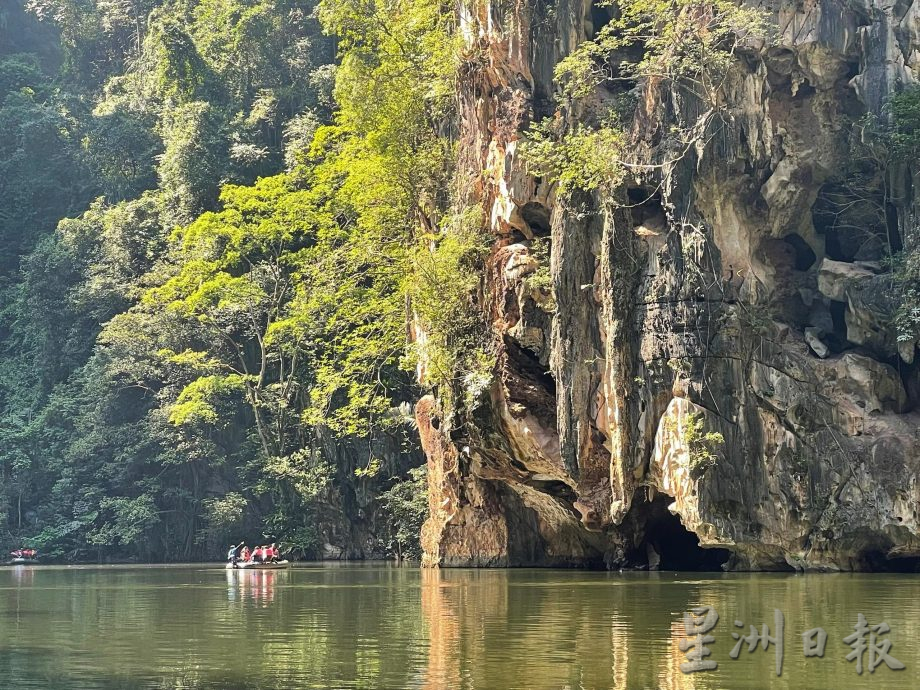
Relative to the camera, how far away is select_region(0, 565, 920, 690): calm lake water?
1059 centimetres

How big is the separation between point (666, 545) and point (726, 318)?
6.30 m

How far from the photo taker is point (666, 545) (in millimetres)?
29031

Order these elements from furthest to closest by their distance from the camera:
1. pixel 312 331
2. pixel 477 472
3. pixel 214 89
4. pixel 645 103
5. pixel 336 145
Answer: pixel 214 89 → pixel 336 145 → pixel 312 331 → pixel 477 472 → pixel 645 103

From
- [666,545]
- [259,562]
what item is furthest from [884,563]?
[259,562]

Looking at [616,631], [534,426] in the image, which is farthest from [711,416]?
[616,631]

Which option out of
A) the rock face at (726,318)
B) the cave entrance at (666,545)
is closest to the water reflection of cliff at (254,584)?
the rock face at (726,318)

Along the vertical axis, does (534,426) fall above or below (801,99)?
below

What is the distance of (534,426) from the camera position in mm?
27844

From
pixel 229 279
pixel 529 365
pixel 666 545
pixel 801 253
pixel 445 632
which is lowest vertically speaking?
pixel 445 632

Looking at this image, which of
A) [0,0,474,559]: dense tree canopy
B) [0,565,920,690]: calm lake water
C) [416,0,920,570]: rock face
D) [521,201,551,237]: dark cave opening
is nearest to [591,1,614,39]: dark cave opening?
[416,0,920,570]: rock face

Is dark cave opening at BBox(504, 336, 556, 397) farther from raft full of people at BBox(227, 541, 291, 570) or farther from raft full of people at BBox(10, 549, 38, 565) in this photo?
raft full of people at BBox(10, 549, 38, 565)

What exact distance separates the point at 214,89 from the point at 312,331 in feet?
46.6

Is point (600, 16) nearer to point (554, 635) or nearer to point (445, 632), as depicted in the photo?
point (445, 632)

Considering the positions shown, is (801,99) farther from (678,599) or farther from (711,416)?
(678,599)
